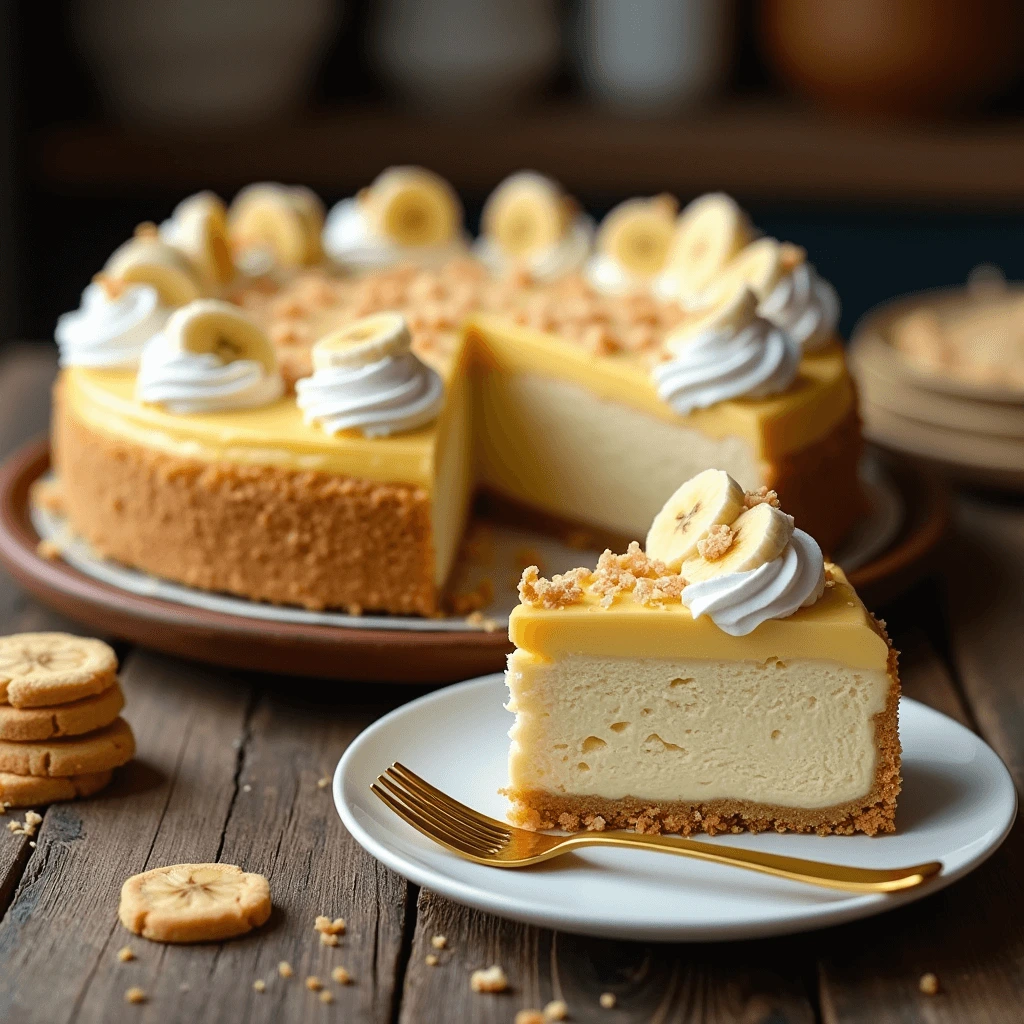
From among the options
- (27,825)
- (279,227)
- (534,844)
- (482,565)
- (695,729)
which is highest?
(279,227)

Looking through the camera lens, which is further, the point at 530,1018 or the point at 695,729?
the point at 695,729

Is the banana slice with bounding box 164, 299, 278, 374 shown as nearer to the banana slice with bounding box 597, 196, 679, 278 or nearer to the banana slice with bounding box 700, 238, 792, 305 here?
the banana slice with bounding box 700, 238, 792, 305

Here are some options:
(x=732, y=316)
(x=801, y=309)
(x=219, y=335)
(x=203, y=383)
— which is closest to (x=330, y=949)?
(x=203, y=383)

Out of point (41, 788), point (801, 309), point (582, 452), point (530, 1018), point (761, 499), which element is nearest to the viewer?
point (530, 1018)

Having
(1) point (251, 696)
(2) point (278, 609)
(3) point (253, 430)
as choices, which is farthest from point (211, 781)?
(3) point (253, 430)

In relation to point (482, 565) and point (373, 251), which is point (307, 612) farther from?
point (373, 251)

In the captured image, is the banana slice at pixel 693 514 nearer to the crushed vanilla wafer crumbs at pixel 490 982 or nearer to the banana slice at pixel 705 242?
the crushed vanilla wafer crumbs at pixel 490 982

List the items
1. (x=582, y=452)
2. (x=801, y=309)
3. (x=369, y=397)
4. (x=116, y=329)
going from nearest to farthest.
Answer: (x=369, y=397)
(x=116, y=329)
(x=801, y=309)
(x=582, y=452)
